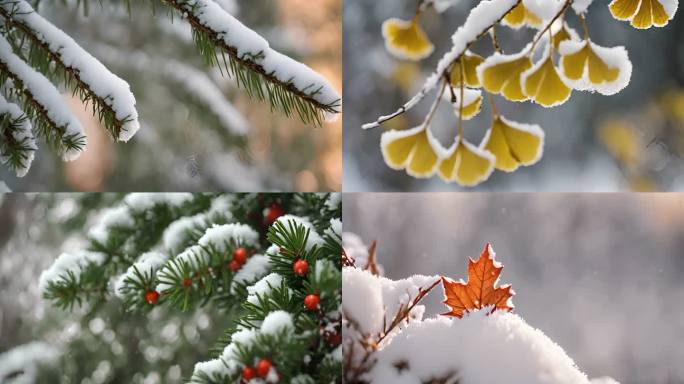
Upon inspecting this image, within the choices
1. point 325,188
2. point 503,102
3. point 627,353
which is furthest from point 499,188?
point 325,188

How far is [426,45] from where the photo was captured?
62cm

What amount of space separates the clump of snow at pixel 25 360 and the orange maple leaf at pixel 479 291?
75cm

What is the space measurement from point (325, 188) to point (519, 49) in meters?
0.38

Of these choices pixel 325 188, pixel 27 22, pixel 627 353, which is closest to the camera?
pixel 27 22

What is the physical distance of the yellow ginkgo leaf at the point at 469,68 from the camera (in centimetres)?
56

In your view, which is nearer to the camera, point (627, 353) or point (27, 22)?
point (27, 22)

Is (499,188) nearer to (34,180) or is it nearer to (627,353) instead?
(627,353)

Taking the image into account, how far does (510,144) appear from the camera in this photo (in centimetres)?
54

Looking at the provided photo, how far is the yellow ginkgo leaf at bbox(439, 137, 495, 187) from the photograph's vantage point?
538 millimetres

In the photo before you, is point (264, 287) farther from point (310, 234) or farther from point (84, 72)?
point (84, 72)

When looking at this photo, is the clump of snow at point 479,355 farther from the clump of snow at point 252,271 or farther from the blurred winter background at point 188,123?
the blurred winter background at point 188,123

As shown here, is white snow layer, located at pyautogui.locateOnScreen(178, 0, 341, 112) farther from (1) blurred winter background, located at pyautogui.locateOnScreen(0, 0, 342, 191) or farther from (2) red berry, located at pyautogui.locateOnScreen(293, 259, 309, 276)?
(1) blurred winter background, located at pyautogui.locateOnScreen(0, 0, 342, 191)

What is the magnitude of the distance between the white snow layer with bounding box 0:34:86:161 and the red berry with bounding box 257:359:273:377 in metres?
0.19

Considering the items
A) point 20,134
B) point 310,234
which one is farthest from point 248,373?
point 20,134
